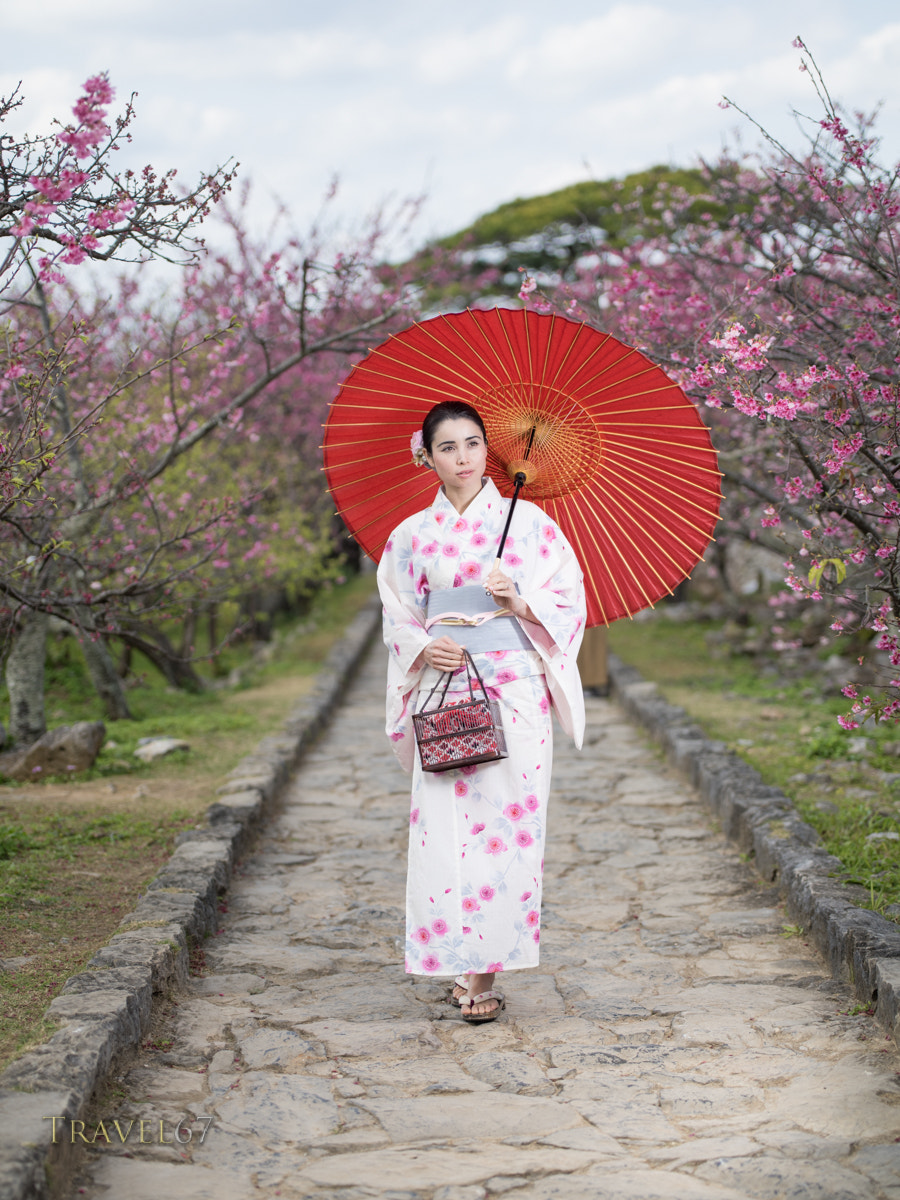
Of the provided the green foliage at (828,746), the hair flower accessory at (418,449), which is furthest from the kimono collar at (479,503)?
the green foliage at (828,746)

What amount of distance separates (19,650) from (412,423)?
15.5ft

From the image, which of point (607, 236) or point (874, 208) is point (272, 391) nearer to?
point (874, 208)

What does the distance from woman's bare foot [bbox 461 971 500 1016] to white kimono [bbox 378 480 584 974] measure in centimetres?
12

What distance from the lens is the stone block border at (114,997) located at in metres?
2.70

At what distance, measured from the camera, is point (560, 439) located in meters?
4.23

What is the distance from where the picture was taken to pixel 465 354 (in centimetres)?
406

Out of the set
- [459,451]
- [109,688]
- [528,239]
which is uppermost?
[528,239]

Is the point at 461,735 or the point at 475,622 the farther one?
the point at 475,622

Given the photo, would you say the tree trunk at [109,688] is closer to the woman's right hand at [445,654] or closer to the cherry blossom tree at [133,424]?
the cherry blossom tree at [133,424]

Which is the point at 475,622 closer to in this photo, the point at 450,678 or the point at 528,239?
the point at 450,678

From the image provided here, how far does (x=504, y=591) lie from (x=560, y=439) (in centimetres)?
→ 65

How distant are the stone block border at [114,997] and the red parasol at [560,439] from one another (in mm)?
1618

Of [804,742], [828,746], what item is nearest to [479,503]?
[828,746]

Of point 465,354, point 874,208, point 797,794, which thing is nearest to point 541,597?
point 465,354
